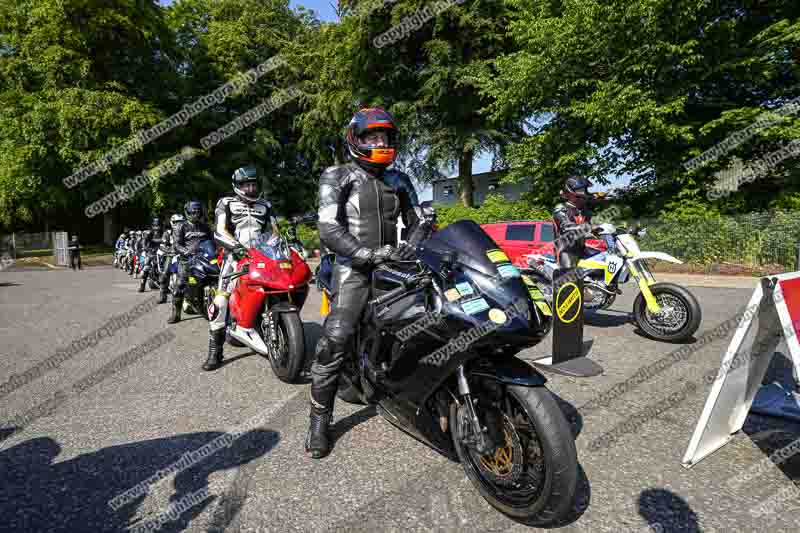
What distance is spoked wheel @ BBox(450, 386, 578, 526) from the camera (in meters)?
1.99

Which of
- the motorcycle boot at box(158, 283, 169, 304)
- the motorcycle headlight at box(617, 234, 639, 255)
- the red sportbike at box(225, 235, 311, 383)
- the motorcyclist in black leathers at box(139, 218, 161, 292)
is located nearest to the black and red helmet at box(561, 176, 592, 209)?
the motorcycle headlight at box(617, 234, 639, 255)

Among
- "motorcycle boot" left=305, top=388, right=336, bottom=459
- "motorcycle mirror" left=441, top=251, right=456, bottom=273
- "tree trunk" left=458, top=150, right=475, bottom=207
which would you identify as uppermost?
"tree trunk" left=458, top=150, right=475, bottom=207

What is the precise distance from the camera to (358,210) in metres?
3.00

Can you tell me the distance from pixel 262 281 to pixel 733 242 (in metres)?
14.1

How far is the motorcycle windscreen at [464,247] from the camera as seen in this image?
2.31 m

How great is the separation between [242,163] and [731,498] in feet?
109

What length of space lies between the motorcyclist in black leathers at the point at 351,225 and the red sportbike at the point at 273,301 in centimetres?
119

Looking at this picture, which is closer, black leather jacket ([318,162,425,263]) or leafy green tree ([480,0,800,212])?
black leather jacket ([318,162,425,263])

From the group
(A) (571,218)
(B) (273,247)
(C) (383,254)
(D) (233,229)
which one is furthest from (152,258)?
(C) (383,254)

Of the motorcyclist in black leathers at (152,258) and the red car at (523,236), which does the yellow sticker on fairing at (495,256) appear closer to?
the red car at (523,236)

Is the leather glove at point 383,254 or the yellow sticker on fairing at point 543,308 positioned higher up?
the leather glove at point 383,254

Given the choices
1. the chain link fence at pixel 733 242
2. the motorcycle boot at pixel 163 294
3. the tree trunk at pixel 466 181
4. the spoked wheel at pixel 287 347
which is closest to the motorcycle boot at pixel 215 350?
the spoked wheel at pixel 287 347

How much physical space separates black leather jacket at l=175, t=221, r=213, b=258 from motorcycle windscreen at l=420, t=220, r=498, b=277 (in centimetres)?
596

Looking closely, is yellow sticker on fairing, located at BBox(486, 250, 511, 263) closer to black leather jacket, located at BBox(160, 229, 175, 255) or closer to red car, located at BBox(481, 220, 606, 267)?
red car, located at BBox(481, 220, 606, 267)
